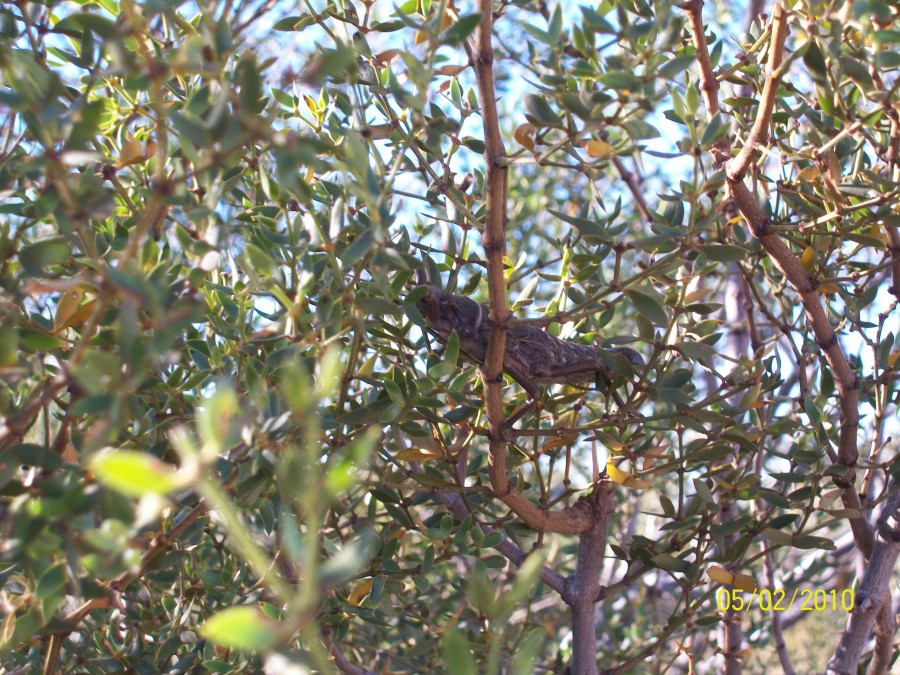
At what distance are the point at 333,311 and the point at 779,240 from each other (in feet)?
2.43

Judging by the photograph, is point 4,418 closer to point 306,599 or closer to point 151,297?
point 151,297

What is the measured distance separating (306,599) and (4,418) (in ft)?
1.39

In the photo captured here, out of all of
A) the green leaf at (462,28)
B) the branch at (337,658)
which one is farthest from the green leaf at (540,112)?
the branch at (337,658)

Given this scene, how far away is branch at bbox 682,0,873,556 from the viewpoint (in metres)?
1.06

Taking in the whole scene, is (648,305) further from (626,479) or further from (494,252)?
(626,479)

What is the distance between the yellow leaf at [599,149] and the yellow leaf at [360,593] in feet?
2.29

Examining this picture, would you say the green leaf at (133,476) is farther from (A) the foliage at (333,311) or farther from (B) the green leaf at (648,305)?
(B) the green leaf at (648,305)

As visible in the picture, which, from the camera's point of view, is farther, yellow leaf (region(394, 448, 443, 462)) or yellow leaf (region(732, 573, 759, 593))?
yellow leaf (region(732, 573, 759, 593))

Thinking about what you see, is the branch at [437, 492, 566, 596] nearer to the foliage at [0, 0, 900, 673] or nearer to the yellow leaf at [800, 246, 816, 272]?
the foliage at [0, 0, 900, 673]

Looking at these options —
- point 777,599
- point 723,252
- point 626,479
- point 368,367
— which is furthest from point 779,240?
point 777,599

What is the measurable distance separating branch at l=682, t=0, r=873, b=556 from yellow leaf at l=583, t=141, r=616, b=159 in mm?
222

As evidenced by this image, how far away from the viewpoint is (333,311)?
84cm

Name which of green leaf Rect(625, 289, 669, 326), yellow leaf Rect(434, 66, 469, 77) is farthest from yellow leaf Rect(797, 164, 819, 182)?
yellow leaf Rect(434, 66, 469, 77)

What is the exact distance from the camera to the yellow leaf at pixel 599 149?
912 mm
